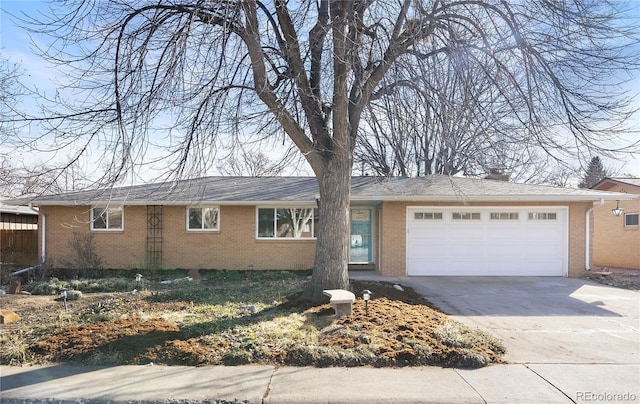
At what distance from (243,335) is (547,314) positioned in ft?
21.1

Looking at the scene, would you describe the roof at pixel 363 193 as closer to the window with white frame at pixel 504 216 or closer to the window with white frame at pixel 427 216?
the window with white frame at pixel 427 216

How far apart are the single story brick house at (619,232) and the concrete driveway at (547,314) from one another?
7816mm

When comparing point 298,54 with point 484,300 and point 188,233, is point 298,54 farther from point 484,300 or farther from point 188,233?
point 188,233

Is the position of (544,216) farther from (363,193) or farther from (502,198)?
(363,193)

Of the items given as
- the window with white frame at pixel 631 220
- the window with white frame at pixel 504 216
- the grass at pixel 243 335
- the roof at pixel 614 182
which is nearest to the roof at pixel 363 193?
the window with white frame at pixel 504 216

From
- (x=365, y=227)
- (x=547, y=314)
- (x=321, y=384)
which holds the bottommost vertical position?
(x=547, y=314)

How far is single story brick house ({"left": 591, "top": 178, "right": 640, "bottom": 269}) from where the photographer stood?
61.4 ft

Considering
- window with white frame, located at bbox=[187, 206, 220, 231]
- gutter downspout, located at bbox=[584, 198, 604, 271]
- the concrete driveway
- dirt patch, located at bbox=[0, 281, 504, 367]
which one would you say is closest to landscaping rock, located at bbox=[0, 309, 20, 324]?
dirt patch, located at bbox=[0, 281, 504, 367]

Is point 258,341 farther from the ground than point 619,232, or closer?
closer

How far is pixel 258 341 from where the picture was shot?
20.3 feet

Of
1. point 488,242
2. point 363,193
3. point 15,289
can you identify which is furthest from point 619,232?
point 15,289

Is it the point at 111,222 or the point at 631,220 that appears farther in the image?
the point at 631,220

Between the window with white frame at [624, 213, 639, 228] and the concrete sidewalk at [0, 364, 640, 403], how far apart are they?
54.7ft

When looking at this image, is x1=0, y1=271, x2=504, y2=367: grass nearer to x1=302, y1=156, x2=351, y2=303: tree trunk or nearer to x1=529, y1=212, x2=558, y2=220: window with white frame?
x1=302, y1=156, x2=351, y2=303: tree trunk
